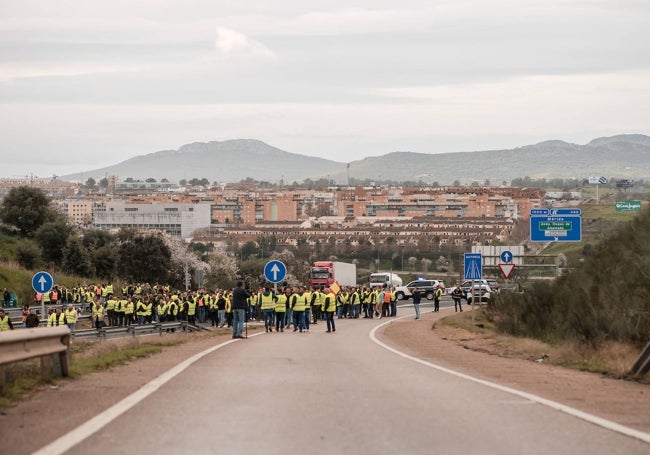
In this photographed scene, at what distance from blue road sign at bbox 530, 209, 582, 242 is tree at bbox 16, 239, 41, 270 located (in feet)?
133

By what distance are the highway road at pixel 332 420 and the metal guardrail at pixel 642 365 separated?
273 centimetres

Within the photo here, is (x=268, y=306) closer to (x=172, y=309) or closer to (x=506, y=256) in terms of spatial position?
(x=172, y=309)

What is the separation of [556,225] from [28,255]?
42015 millimetres

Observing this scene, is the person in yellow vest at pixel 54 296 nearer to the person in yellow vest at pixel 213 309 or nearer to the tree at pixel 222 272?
the person in yellow vest at pixel 213 309

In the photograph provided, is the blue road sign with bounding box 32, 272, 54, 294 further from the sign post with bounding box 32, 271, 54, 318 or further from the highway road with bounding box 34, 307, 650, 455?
the highway road with bounding box 34, 307, 650, 455

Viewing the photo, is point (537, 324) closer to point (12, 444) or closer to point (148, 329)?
point (148, 329)

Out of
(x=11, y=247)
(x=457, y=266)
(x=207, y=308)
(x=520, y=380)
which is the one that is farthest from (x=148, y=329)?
(x=457, y=266)

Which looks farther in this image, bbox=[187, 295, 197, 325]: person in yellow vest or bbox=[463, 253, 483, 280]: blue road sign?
bbox=[463, 253, 483, 280]: blue road sign

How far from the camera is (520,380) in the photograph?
16.8m

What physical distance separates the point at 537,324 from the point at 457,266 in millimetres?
118532

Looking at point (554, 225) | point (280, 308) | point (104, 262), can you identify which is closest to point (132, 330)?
point (280, 308)

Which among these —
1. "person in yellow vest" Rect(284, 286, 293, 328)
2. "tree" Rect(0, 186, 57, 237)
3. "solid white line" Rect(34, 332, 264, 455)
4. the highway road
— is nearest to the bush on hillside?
"person in yellow vest" Rect(284, 286, 293, 328)

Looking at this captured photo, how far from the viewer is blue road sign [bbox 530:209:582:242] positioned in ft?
178

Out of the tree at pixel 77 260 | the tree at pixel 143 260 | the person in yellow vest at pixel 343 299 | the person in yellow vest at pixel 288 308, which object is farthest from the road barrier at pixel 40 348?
the tree at pixel 143 260
